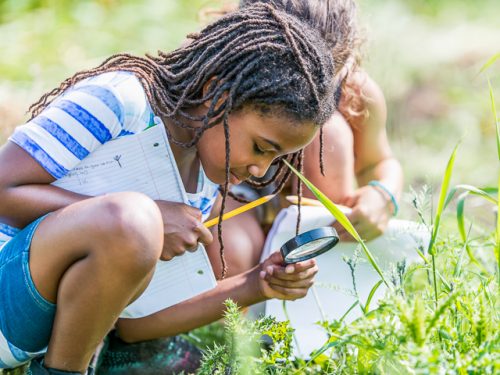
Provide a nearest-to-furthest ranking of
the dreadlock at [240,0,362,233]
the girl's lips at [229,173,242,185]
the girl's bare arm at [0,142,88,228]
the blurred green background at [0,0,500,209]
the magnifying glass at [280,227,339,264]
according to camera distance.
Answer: the girl's bare arm at [0,142,88,228] → the magnifying glass at [280,227,339,264] → the girl's lips at [229,173,242,185] → the dreadlock at [240,0,362,233] → the blurred green background at [0,0,500,209]

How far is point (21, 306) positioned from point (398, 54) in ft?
9.09

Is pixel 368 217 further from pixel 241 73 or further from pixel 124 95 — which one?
pixel 124 95

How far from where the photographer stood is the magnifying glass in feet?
5.28

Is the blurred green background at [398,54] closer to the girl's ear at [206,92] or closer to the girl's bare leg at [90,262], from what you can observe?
the girl's ear at [206,92]

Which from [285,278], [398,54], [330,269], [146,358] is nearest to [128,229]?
[285,278]

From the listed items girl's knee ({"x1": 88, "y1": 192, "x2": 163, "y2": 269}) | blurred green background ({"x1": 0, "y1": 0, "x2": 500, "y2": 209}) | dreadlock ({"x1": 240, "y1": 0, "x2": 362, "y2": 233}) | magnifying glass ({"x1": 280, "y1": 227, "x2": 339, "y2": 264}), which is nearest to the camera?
girl's knee ({"x1": 88, "y1": 192, "x2": 163, "y2": 269})

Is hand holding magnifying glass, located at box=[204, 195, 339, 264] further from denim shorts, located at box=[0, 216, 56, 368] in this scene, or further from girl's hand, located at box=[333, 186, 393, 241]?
denim shorts, located at box=[0, 216, 56, 368]

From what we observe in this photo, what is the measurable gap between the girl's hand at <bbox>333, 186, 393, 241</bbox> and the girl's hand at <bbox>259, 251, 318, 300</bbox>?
0.92 ft

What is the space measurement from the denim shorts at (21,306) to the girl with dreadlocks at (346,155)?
2.11 ft

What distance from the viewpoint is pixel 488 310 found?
1357mm

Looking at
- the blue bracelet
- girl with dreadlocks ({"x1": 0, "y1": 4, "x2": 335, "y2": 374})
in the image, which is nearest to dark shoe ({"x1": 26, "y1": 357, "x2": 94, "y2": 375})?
girl with dreadlocks ({"x1": 0, "y1": 4, "x2": 335, "y2": 374})

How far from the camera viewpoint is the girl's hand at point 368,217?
2.04m

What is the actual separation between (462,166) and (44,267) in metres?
2.18

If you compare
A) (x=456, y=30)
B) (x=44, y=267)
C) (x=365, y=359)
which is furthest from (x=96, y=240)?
(x=456, y=30)
